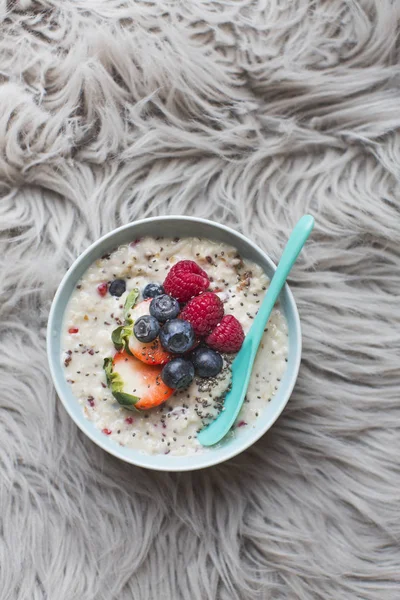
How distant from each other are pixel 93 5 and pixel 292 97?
354mm

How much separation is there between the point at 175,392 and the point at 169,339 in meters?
0.11

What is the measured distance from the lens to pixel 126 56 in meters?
0.98

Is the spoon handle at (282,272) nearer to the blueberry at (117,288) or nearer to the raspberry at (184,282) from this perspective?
the raspberry at (184,282)

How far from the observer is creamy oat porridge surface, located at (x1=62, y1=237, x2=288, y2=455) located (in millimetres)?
893

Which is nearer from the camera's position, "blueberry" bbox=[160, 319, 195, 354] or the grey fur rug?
"blueberry" bbox=[160, 319, 195, 354]

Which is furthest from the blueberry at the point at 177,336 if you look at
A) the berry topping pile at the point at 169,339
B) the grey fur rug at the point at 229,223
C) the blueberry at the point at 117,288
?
the grey fur rug at the point at 229,223

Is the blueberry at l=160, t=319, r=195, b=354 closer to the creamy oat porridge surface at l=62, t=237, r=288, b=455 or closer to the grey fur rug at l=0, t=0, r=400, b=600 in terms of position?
the creamy oat porridge surface at l=62, t=237, r=288, b=455

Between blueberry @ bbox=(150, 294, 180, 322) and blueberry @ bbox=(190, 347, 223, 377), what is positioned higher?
blueberry @ bbox=(150, 294, 180, 322)

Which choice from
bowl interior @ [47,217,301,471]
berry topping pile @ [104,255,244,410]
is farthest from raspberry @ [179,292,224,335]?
bowl interior @ [47,217,301,471]

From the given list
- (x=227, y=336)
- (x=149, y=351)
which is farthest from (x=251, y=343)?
(x=149, y=351)

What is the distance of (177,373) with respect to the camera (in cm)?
84

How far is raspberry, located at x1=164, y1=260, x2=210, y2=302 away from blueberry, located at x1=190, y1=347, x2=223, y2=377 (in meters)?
0.08

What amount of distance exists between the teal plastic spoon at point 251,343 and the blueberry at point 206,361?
0.04 m

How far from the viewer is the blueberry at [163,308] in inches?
33.1
